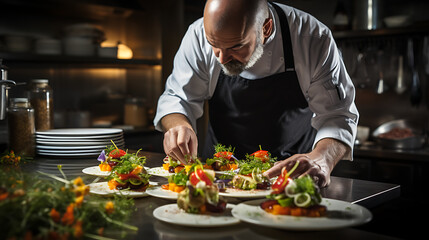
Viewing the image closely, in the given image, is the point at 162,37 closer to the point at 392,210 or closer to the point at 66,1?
the point at 66,1

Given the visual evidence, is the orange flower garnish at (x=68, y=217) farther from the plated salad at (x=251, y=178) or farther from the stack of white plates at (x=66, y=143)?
the stack of white plates at (x=66, y=143)

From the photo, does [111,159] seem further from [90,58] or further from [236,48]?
[90,58]

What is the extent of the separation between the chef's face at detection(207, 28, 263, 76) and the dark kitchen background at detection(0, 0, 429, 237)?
2.13 metres

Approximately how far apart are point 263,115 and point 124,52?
264cm

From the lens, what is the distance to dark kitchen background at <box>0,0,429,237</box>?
392 cm

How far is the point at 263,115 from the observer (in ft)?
8.55

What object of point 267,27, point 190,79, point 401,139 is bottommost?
point 401,139

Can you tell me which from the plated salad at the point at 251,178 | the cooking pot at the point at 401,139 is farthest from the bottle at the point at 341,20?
the plated salad at the point at 251,178

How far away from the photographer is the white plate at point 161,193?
151 cm

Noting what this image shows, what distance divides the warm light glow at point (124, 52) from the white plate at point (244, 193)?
136 inches

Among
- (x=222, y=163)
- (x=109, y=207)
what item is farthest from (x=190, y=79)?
(x=109, y=207)

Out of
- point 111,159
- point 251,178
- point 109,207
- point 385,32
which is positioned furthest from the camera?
point 385,32

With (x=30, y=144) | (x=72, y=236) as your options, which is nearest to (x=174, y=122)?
(x=30, y=144)

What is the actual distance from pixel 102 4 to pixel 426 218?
133 inches
